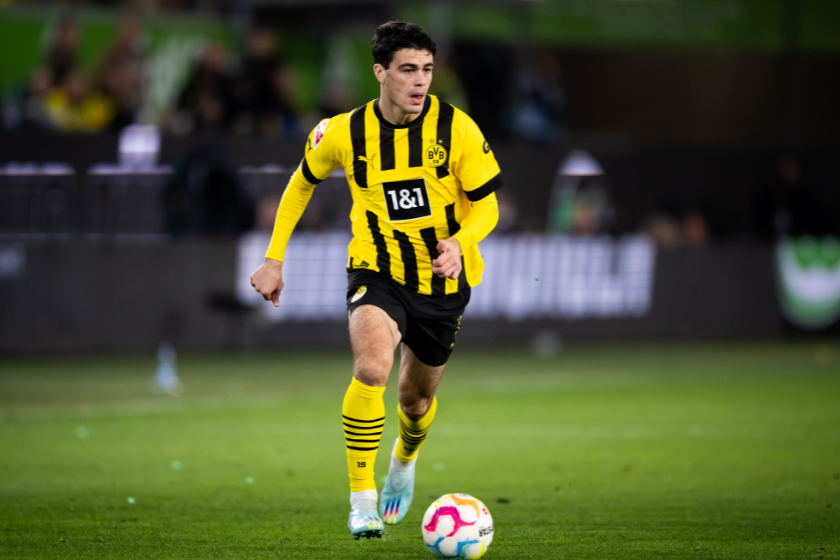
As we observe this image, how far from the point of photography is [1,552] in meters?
5.53

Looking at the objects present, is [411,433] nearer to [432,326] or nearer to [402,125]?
[432,326]

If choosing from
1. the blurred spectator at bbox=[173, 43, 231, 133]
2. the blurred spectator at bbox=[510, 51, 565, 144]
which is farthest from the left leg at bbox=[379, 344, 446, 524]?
the blurred spectator at bbox=[510, 51, 565, 144]

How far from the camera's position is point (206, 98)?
48.2 ft

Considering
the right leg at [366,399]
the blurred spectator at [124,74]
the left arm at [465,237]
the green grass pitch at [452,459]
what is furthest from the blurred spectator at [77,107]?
the right leg at [366,399]

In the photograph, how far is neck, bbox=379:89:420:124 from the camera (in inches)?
234

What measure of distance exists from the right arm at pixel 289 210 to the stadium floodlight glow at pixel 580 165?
10865mm

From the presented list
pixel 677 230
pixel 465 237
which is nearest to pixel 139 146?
pixel 677 230

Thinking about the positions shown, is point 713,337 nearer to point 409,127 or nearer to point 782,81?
point 782,81

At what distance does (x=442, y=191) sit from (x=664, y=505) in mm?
2270

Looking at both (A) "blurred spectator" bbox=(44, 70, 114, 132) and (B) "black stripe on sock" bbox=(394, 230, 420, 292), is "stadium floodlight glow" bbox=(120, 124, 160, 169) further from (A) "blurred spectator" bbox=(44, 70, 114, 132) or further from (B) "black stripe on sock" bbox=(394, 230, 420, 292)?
(B) "black stripe on sock" bbox=(394, 230, 420, 292)

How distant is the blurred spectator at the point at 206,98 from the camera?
14602 millimetres

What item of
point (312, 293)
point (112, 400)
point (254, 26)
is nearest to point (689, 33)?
point (254, 26)

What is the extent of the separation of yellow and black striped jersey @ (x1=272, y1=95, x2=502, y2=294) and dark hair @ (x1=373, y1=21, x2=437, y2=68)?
1.09ft

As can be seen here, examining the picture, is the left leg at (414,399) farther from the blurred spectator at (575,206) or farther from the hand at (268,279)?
the blurred spectator at (575,206)
